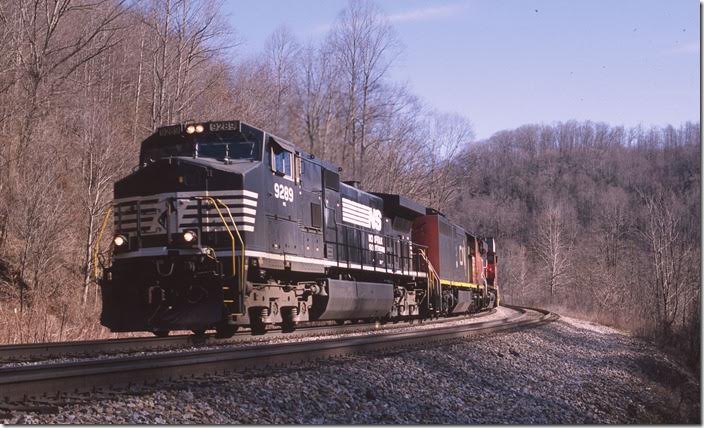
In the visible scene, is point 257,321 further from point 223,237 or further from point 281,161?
point 281,161

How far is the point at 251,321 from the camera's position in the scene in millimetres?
12633

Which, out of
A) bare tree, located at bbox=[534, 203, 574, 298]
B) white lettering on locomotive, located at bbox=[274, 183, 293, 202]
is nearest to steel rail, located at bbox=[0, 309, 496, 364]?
white lettering on locomotive, located at bbox=[274, 183, 293, 202]

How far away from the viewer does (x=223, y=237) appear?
11.6 meters

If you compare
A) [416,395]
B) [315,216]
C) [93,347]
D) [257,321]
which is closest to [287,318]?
[257,321]

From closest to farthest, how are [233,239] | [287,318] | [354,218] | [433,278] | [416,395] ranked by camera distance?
1. [416,395]
2. [233,239]
3. [287,318]
4. [354,218]
5. [433,278]

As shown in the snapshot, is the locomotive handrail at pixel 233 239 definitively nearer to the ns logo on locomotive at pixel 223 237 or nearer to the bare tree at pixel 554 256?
the ns logo on locomotive at pixel 223 237

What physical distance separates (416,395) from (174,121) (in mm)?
20264

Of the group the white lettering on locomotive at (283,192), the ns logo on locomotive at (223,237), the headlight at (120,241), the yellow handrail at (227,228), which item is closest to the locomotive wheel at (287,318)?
the ns logo on locomotive at (223,237)

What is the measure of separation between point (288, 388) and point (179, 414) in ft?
5.32

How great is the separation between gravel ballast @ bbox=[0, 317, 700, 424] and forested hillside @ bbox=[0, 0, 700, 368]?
5863 millimetres

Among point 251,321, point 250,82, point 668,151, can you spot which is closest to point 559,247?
point 668,151

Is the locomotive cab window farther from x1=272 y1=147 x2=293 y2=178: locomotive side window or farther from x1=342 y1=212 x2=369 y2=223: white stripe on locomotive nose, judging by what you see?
x1=342 y1=212 x2=369 y2=223: white stripe on locomotive nose

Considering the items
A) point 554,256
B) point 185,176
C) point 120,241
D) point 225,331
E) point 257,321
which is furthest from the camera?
point 554,256

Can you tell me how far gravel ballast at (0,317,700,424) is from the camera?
20.0 feet
